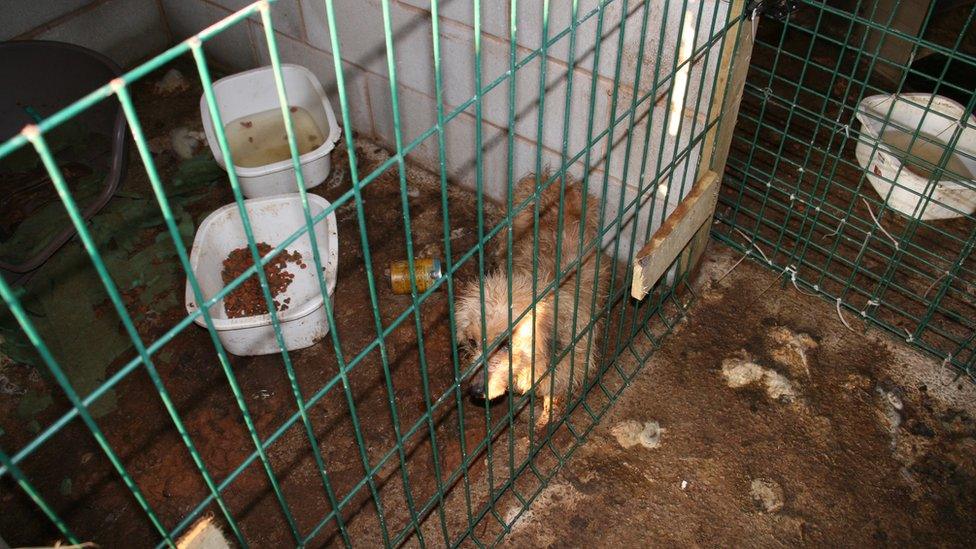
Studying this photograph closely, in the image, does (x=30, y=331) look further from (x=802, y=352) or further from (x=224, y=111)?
(x=224, y=111)

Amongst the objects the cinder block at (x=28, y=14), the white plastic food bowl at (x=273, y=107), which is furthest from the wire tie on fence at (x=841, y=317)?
the cinder block at (x=28, y=14)

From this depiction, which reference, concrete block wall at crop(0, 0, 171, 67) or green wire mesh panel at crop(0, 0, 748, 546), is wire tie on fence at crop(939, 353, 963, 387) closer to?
green wire mesh panel at crop(0, 0, 748, 546)

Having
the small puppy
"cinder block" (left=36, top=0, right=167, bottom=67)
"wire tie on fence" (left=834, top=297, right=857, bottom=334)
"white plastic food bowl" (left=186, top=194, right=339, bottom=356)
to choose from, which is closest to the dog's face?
the small puppy

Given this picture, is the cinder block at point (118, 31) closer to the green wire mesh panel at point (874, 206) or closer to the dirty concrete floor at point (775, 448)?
the green wire mesh panel at point (874, 206)

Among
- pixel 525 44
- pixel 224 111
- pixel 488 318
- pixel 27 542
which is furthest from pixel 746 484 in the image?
pixel 224 111

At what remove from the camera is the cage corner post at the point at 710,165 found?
194 cm

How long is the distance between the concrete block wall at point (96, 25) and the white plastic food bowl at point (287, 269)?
158 centimetres

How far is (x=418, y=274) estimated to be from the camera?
2650 mm

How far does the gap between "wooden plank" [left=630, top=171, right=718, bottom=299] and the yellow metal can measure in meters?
0.84

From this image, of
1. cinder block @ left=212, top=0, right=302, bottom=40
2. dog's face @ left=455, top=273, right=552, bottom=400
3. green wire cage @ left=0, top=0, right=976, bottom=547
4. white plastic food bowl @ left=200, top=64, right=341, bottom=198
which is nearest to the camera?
green wire cage @ left=0, top=0, right=976, bottom=547

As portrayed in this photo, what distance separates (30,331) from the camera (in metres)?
0.83

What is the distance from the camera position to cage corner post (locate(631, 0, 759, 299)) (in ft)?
6.37

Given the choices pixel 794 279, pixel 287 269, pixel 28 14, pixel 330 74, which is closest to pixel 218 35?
pixel 330 74

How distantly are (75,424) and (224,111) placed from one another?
1408 mm
